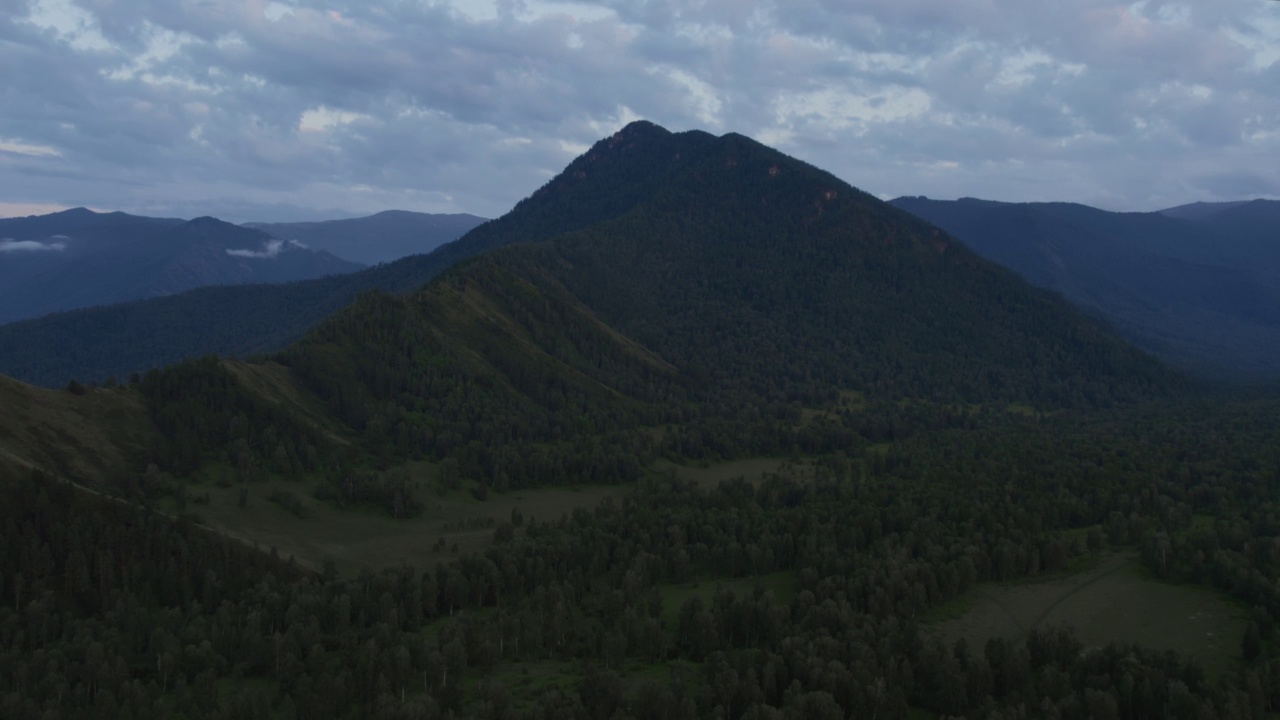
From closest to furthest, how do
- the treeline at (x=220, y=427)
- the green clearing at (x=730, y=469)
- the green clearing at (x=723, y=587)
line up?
1. the green clearing at (x=723, y=587)
2. the treeline at (x=220, y=427)
3. the green clearing at (x=730, y=469)

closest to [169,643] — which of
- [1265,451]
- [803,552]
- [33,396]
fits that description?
[33,396]

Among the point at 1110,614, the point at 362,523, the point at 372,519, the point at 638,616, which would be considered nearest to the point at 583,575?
the point at 638,616

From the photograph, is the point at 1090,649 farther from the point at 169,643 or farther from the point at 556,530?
the point at 169,643

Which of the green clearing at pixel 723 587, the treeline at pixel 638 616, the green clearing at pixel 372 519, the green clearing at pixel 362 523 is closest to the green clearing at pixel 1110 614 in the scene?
the treeline at pixel 638 616

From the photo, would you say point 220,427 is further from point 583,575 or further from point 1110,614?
point 1110,614

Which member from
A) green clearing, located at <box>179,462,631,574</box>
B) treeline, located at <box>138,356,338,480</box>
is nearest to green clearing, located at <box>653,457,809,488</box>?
green clearing, located at <box>179,462,631,574</box>

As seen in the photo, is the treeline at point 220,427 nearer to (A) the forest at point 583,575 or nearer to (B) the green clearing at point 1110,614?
(A) the forest at point 583,575

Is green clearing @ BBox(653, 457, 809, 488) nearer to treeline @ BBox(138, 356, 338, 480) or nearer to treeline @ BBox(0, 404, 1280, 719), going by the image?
treeline @ BBox(0, 404, 1280, 719)
